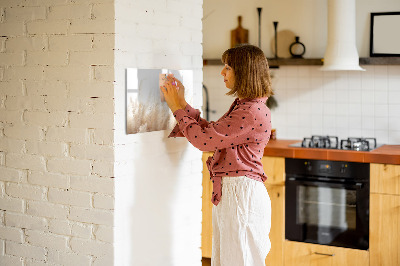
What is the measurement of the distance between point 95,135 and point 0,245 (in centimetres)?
84

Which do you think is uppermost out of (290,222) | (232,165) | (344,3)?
(344,3)

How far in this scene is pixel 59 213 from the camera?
2732mm

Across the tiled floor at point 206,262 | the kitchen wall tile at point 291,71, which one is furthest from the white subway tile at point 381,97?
the tiled floor at point 206,262

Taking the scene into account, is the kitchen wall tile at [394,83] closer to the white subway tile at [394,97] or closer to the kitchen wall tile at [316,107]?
the white subway tile at [394,97]

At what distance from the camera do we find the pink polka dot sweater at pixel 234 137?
8.63 ft

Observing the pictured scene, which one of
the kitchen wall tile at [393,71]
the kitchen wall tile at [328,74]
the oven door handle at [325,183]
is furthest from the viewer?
the kitchen wall tile at [328,74]

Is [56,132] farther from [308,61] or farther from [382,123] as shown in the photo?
[382,123]

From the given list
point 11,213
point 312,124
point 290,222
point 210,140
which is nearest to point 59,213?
point 11,213

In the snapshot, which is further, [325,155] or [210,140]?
[325,155]

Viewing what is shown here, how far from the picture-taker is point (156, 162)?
2.87 metres

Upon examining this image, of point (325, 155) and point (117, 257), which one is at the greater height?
point (325, 155)

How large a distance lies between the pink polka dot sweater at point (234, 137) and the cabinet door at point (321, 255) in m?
1.59

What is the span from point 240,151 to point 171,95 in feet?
1.40

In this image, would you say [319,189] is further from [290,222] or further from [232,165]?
[232,165]
